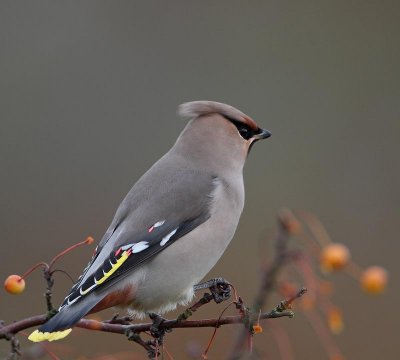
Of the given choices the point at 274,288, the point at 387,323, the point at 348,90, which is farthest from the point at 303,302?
the point at 348,90

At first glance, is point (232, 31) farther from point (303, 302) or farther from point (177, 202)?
point (303, 302)

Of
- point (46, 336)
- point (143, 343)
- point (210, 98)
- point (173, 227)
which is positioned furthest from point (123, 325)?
point (210, 98)

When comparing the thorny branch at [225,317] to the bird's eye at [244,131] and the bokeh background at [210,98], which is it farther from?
the bokeh background at [210,98]

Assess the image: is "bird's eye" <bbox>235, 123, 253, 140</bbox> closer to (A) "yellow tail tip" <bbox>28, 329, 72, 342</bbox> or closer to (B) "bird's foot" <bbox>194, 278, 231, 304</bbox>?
(B) "bird's foot" <bbox>194, 278, 231, 304</bbox>

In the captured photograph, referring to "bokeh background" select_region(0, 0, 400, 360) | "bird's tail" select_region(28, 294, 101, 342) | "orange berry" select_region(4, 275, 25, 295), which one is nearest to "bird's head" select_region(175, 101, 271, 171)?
"bird's tail" select_region(28, 294, 101, 342)

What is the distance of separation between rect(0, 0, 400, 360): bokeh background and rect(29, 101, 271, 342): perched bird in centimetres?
196

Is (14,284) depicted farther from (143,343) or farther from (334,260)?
(334,260)

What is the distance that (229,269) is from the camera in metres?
6.39

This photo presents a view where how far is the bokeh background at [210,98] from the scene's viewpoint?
6336 mm

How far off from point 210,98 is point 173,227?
11.0 feet

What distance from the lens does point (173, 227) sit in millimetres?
3555

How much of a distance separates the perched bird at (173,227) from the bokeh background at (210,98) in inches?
77.3

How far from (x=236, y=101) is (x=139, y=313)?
361 cm

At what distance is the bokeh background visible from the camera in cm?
634
